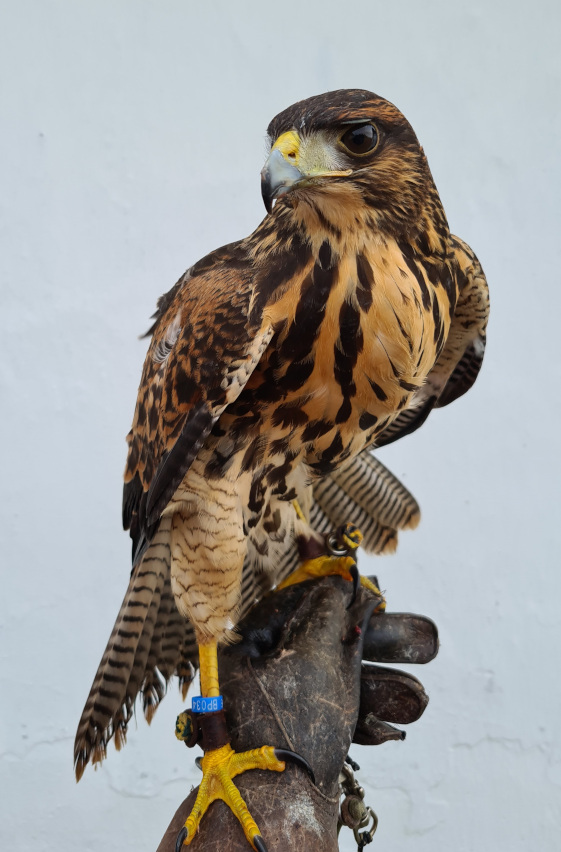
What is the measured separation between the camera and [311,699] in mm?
1441

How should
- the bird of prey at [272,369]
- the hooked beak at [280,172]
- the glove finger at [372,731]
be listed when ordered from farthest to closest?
the glove finger at [372,731], the bird of prey at [272,369], the hooked beak at [280,172]

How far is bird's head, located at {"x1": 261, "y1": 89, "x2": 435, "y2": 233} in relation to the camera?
3.65ft

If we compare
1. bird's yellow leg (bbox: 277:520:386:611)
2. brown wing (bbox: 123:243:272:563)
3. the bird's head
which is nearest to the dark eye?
the bird's head

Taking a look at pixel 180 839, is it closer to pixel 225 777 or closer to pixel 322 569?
pixel 225 777

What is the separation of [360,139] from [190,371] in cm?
48

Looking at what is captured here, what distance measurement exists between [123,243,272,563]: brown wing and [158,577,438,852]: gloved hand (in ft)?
1.13

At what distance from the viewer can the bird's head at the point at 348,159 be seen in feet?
3.65

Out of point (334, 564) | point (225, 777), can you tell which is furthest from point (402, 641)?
point (225, 777)

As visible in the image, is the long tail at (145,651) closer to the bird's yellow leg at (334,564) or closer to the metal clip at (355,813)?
the bird's yellow leg at (334,564)

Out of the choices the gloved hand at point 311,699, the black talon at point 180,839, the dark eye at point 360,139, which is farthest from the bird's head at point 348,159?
the black talon at point 180,839

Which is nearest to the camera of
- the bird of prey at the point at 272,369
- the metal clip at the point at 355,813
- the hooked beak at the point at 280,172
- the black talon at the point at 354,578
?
the hooked beak at the point at 280,172

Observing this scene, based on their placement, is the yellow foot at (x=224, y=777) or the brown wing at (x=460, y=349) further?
the brown wing at (x=460, y=349)

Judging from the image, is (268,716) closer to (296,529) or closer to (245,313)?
(296,529)

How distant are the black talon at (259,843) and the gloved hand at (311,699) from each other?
0.02m
